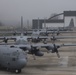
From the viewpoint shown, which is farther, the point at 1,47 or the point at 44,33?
the point at 44,33

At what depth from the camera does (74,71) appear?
39.5 metres

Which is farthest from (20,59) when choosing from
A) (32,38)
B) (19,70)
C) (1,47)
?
(32,38)

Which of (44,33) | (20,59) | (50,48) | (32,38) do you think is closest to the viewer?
(20,59)

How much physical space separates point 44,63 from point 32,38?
30.7 meters

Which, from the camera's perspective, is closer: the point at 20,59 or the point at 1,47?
the point at 20,59

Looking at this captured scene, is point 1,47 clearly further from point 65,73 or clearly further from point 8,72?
point 65,73

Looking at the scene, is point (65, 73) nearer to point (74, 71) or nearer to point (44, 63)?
point (74, 71)

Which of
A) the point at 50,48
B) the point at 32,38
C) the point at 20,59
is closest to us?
the point at 20,59

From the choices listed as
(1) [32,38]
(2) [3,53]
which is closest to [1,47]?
(2) [3,53]

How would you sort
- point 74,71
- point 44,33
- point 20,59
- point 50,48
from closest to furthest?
point 20,59 < point 74,71 < point 50,48 < point 44,33

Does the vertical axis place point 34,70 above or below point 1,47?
below

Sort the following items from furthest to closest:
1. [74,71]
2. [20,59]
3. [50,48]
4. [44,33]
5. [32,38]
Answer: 1. [44,33]
2. [32,38]
3. [50,48]
4. [74,71]
5. [20,59]

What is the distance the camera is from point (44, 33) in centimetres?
11075

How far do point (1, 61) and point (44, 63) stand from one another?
30.3ft
